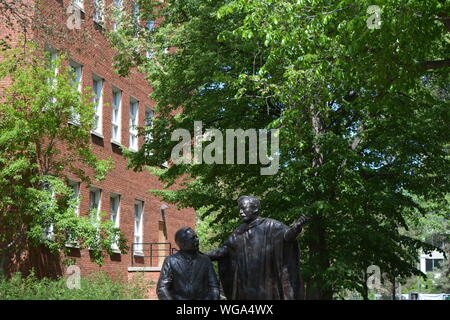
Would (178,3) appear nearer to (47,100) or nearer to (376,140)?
(47,100)

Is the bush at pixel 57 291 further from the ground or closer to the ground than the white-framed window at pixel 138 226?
closer to the ground

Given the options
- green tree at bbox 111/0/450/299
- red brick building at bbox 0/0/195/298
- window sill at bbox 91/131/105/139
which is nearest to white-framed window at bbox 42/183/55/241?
red brick building at bbox 0/0/195/298

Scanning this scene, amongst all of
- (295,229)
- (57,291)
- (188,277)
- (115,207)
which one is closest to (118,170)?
(115,207)

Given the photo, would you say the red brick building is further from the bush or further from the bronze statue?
the bronze statue

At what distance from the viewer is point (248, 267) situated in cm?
793

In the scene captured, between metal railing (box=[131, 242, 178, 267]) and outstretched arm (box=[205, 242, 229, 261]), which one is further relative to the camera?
metal railing (box=[131, 242, 178, 267])

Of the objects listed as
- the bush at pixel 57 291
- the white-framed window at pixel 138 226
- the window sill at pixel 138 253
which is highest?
the white-framed window at pixel 138 226

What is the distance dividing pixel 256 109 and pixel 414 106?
4002mm

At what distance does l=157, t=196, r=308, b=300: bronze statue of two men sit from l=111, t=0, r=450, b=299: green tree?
6.76 m

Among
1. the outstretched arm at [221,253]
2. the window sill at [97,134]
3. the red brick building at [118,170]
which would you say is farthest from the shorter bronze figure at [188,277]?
the window sill at [97,134]

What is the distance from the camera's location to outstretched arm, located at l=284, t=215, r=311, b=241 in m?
7.54

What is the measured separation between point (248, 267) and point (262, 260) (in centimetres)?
16

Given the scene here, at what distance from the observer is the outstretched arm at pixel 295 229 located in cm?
754

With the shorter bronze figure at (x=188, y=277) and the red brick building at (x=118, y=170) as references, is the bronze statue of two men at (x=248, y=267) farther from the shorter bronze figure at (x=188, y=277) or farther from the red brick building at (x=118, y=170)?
the red brick building at (x=118, y=170)
